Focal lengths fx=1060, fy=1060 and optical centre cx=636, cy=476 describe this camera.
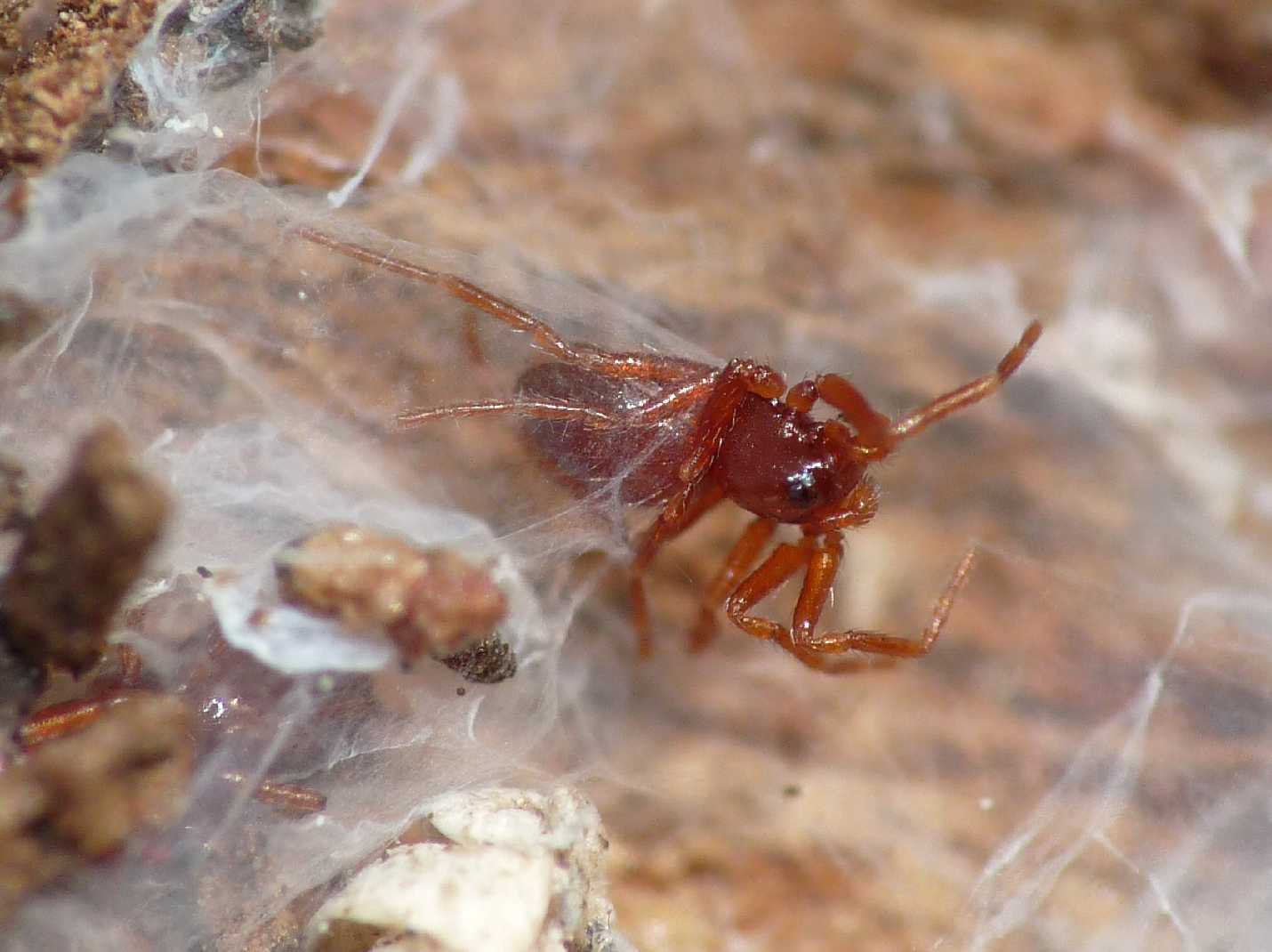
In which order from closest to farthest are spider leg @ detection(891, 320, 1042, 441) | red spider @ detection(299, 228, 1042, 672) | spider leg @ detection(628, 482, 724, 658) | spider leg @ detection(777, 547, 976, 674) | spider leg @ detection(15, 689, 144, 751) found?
spider leg @ detection(15, 689, 144, 751) < red spider @ detection(299, 228, 1042, 672) < spider leg @ detection(891, 320, 1042, 441) < spider leg @ detection(777, 547, 976, 674) < spider leg @ detection(628, 482, 724, 658)

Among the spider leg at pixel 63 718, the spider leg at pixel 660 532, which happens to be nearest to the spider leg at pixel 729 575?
the spider leg at pixel 660 532

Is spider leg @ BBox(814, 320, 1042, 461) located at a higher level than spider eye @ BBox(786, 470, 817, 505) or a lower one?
higher

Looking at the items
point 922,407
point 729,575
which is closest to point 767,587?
point 729,575

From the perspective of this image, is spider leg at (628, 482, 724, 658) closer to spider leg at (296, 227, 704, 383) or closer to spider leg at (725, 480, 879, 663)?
spider leg at (725, 480, 879, 663)

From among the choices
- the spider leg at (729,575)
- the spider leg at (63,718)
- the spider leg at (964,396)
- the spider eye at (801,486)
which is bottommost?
the spider leg at (729,575)

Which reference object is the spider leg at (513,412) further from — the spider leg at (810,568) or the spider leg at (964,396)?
the spider leg at (964,396)

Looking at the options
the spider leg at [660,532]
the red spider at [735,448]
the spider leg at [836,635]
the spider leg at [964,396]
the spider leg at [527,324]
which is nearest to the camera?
the spider leg at [527,324]

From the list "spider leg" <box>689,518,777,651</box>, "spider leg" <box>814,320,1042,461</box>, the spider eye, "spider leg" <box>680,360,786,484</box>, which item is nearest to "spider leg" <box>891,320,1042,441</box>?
"spider leg" <box>814,320,1042,461</box>
